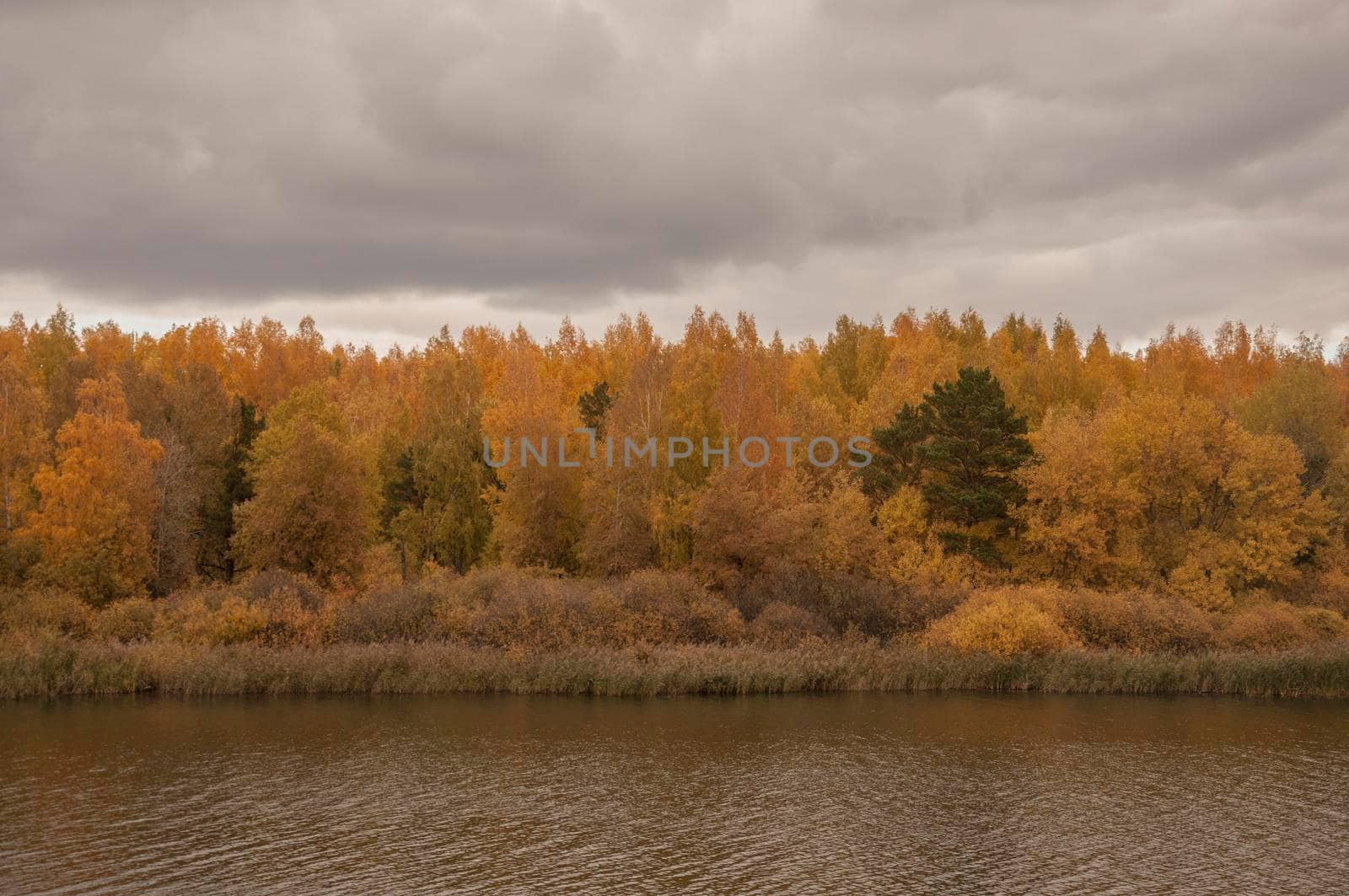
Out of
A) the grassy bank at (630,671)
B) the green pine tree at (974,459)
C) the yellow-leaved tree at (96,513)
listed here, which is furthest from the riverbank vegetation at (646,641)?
the green pine tree at (974,459)

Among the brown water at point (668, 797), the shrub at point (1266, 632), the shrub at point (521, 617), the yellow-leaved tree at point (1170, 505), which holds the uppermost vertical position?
the yellow-leaved tree at point (1170, 505)

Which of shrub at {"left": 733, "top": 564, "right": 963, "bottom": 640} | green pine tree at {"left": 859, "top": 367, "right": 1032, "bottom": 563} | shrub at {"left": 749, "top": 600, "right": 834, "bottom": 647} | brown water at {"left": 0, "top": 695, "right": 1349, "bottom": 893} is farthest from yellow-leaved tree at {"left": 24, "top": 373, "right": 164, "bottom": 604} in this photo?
green pine tree at {"left": 859, "top": 367, "right": 1032, "bottom": 563}

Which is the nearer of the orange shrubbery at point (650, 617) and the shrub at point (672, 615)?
the orange shrubbery at point (650, 617)

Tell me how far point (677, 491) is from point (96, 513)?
3341 cm

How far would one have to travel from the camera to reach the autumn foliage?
2143 inches

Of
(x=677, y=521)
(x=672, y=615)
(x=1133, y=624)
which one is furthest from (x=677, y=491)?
(x=1133, y=624)

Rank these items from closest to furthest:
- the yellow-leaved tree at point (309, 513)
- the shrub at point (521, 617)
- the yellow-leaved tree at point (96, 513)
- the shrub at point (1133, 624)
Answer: the shrub at point (521, 617) → the shrub at point (1133, 624) → the yellow-leaved tree at point (96, 513) → the yellow-leaved tree at point (309, 513)

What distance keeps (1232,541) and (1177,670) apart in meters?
17.9

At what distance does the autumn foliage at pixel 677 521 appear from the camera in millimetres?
54438

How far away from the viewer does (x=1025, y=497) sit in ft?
214

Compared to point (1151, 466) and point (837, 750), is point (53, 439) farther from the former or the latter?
point (1151, 466)

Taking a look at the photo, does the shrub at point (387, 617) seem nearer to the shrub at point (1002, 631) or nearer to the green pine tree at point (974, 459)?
the shrub at point (1002, 631)

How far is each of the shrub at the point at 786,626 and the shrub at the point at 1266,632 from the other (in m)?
21.0

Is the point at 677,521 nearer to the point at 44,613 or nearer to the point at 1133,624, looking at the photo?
the point at 1133,624
